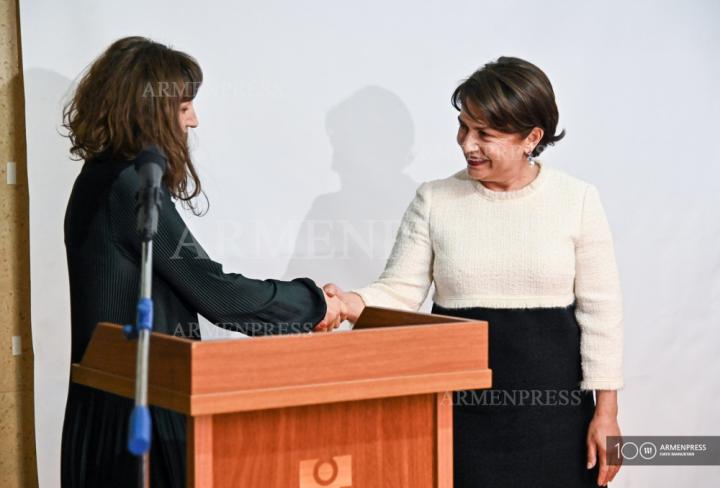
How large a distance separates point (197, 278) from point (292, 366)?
1.60ft

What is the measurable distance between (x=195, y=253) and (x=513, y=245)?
89 centimetres

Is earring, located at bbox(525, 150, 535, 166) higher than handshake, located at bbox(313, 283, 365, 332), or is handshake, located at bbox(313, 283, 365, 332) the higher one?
earring, located at bbox(525, 150, 535, 166)

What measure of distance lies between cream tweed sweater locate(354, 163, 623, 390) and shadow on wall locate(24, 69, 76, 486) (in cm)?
108

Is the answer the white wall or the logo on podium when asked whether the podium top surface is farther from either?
the white wall

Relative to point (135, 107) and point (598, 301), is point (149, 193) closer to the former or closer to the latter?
point (135, 107)

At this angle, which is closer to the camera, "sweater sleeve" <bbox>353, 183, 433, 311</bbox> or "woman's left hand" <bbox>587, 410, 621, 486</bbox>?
"woman's left hand" <bbox>587, 410, 621, 486</bbox>

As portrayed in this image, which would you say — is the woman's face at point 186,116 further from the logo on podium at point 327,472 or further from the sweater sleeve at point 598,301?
the sweater sleeve at point 598,301

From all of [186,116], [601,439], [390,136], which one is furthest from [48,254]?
[601,439]

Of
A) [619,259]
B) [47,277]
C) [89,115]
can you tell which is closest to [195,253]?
[89,115]

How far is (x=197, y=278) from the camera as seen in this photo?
2174mm

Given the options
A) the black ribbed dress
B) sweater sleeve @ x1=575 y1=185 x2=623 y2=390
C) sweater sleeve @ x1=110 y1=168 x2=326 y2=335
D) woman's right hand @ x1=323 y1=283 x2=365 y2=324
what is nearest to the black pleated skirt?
the black ribbed dress

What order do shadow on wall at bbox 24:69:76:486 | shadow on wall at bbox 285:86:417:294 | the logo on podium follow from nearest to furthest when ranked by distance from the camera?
1. the logo on podium
2. shadow on wall at bbox 24:69:76:486
3. shadow on wall at bbox 285:86:417:294

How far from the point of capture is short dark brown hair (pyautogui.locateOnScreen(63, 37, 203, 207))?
2285 millimetres

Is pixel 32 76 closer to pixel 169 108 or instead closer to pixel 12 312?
pixel 12 312
